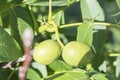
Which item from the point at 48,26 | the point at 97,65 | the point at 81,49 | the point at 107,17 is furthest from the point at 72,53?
the point at 107,17

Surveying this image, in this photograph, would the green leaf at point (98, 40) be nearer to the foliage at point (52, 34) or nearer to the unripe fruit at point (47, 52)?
the foliage at point (52, 34)

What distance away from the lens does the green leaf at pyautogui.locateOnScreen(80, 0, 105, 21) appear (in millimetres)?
979

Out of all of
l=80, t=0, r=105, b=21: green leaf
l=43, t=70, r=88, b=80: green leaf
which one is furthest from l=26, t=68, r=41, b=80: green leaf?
l=80, t=0, r=105, b=21: green leaf

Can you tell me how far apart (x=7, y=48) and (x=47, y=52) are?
0.10 metres

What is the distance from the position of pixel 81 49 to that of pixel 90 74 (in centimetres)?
11

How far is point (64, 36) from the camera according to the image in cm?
103

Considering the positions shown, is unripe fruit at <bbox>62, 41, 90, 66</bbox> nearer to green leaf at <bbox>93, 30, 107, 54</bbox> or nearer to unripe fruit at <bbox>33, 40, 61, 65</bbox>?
unripe fruit at <bbox>33, 40, 61, 65</bbox>

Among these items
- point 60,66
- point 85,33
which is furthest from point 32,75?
point 85,33

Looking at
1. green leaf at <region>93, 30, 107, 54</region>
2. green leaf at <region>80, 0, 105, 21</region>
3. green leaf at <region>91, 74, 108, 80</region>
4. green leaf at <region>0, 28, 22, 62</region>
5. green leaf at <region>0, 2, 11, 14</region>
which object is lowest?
green leaf at <region>91, 74, 108, 80</region>

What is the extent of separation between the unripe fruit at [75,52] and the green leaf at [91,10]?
185 millimetres

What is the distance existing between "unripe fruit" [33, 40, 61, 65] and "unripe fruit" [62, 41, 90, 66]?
0.02 m

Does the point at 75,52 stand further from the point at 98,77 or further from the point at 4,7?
the point at 4,7

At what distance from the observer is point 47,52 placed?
805 millimetres

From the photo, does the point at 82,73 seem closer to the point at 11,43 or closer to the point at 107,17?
the point at 11,43
